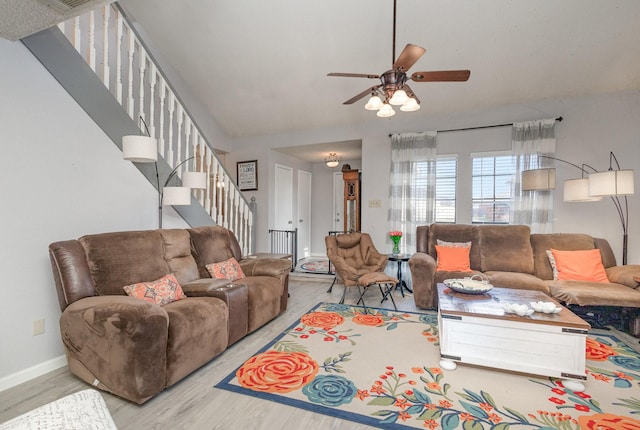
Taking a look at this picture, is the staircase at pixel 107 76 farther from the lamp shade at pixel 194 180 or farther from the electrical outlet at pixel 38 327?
the electrical outlet at pixel 38 327

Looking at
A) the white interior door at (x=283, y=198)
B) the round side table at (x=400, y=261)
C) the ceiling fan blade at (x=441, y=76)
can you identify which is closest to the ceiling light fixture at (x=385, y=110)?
the ceiling fan blade at (x=441, y=76)

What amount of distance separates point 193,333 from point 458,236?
139 inches

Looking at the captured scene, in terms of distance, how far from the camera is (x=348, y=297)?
4.33 meters

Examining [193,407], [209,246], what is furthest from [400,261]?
[193,407]

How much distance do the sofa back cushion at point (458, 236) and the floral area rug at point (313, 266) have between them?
2082 millimetres

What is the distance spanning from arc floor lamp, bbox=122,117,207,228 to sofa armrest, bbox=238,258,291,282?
1.01 metres

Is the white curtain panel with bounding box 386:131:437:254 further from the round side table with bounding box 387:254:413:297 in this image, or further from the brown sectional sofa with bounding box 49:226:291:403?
the brown sectional sofa with bounding box 49:226:291:403

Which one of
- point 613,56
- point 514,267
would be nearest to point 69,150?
point 514,267

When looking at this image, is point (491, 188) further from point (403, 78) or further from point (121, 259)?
point (121, 259)

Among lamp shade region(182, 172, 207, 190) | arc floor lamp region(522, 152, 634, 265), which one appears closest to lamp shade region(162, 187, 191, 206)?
lamp shade region(182, 172, 207, 190)

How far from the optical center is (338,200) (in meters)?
7.62

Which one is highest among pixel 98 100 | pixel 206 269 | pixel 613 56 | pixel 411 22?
pixel 411 22

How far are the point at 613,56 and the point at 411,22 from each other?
98.0 inches

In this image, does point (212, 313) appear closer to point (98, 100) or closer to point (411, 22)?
point (98, 100)
